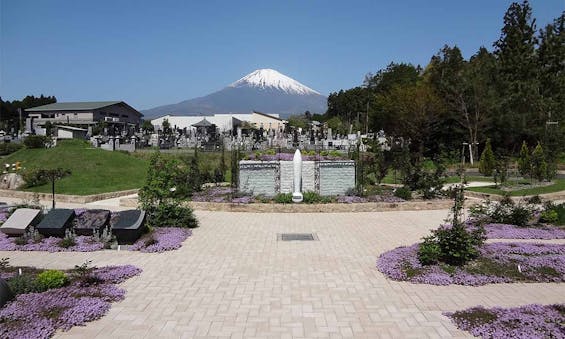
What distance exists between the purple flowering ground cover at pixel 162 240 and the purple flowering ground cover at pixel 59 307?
2382 mm

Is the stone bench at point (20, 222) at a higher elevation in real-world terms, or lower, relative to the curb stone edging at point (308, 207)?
higher

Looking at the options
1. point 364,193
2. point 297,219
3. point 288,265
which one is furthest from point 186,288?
point 364,193

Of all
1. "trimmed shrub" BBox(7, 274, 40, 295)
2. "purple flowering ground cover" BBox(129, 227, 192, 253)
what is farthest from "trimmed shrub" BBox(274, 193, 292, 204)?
"trimmed shrub" BBox(7, 274, 40, 295)

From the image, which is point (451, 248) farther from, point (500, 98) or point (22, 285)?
point (500, 98)

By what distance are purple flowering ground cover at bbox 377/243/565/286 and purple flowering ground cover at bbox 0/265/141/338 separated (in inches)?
211

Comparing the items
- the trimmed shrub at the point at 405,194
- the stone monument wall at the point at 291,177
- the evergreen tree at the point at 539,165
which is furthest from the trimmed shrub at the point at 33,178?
the evergreen tree at the point at 539,165

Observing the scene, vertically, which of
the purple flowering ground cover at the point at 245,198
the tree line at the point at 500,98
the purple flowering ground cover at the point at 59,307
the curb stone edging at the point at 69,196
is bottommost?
the purple flowering ground cover at the point at 59,307

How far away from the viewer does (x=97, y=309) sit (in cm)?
673

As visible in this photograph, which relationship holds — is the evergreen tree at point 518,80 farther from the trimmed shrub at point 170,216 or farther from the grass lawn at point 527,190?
the trimmed shrub at point 170,216

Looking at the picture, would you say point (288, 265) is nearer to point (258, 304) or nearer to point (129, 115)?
point (258, 304)

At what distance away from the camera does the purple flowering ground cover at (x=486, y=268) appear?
8414mm

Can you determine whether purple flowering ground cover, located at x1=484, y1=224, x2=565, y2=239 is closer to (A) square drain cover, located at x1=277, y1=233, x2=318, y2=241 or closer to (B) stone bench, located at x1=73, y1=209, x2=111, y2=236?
(A) square drain cover, located at x1=277, y1=233, x2=318, y2=241

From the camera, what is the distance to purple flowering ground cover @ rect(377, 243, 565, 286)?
8.41 metres

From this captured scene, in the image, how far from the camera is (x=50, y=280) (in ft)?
24.7
